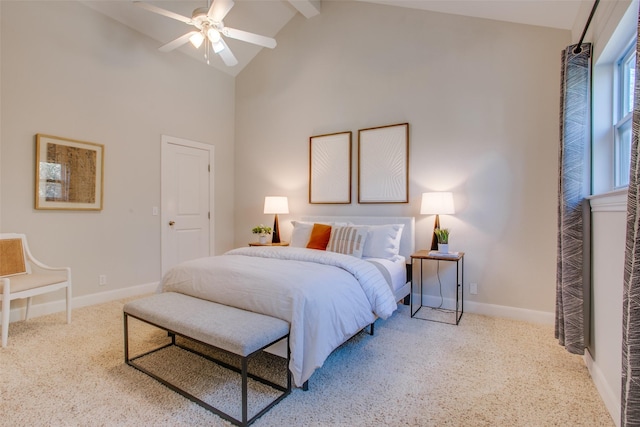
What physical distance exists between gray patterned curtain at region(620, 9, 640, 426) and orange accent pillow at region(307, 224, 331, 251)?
8.37 feet

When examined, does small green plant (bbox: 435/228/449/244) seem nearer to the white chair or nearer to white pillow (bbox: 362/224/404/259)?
white pillow (bbox: 362/224/404/259)

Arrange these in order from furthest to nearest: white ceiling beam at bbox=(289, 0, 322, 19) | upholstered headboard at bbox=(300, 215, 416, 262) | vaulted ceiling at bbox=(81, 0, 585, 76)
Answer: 1. white ceiling beam at bbox=(289, 0, 322, 19)
2. upholstered headboard at bbox=(300, 215, 416, 262)
3. vaulted ceiling at bbox=(81, 0, 585, 76)

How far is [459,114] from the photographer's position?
3477 mm

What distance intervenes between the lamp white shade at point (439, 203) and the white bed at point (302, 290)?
30.7 inches

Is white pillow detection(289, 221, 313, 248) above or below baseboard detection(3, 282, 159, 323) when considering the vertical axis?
above

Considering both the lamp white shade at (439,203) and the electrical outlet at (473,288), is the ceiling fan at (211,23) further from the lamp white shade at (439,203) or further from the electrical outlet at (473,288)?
the electrical outlet at (473,288)

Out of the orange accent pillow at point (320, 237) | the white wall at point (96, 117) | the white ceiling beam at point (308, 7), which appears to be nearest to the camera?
the white wall at point (96, 117)

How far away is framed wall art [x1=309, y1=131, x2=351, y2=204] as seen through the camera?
Answer: 422cm

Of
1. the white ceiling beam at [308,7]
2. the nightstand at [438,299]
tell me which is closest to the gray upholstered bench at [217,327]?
the nightstand at [438,299]

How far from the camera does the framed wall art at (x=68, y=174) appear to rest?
129 inches

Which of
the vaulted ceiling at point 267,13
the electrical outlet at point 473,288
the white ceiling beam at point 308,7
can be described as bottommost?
the electrical outlet at point 473,288

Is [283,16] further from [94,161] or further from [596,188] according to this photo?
[596,188]

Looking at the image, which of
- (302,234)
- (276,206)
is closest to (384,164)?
(302,234)

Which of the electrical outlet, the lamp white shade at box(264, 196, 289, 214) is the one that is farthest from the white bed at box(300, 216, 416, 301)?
the electrical outlet
